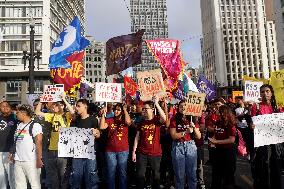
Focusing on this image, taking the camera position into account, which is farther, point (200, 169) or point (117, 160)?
point (200, 169)

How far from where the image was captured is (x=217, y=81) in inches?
4567

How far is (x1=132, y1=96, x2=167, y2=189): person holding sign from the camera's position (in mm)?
6527

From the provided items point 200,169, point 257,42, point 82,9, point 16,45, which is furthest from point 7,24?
point 257,42

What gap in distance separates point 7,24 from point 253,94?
57.2 m

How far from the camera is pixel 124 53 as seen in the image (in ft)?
31.3

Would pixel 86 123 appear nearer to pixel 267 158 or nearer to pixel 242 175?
pixel 267 158

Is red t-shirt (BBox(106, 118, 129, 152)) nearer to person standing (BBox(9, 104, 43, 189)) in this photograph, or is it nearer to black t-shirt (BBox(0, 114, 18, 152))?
person standing (BBox(9, 104, 43, 189))

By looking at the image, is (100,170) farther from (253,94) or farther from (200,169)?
(253,94)

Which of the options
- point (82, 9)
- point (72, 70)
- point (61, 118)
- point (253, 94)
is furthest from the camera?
point (82, 9)

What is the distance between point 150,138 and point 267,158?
2158mm

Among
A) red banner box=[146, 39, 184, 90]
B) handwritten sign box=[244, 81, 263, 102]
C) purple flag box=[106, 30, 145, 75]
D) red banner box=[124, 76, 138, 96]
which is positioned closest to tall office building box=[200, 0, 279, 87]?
red banner box=[124, 76, 138, 96]

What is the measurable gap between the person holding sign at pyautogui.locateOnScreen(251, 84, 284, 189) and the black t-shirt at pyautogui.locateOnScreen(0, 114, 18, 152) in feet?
14.7

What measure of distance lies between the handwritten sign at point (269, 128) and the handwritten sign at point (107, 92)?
2.64m

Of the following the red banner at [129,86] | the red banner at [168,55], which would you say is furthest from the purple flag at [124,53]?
the red banner at [129,86]
